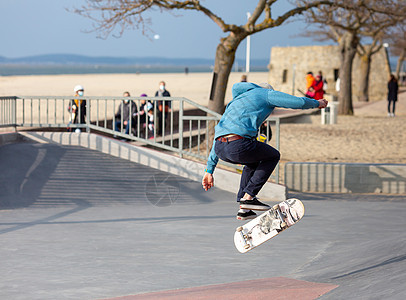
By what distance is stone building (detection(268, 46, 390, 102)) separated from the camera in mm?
49750

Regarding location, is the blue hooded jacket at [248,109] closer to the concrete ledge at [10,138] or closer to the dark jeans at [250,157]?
the dark jeans at [250,157]

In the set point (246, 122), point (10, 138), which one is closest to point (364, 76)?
point (10, 138)

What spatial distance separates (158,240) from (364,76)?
4071 centimetres

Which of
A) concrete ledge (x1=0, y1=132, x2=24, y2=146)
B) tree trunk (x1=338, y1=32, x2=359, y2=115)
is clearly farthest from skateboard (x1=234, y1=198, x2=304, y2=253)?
tree trunk (x1=338, y1=32, x2=359, y2=115)

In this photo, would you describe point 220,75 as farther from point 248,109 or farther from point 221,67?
point 248,109

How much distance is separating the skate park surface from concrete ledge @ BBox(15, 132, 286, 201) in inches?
7.0

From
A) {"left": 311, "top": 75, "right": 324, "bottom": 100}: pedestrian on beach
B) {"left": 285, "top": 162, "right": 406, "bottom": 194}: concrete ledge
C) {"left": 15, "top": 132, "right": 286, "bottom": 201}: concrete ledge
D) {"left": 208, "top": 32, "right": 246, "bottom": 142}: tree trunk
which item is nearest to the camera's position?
{"left": 15, "top": 132, "right": 286, "bottom": 201}: concrete ledge

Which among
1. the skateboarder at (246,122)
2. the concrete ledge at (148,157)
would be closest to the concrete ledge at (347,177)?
the concrete ledge at (148,157)

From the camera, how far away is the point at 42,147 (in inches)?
499

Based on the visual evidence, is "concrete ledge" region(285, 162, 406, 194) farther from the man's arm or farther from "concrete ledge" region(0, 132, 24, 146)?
the man's arm

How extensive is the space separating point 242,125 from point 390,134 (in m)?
17.9

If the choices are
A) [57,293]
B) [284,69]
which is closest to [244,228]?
[57,293]

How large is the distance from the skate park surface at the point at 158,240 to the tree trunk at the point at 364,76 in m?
35.3

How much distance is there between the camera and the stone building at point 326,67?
49.8 metres
